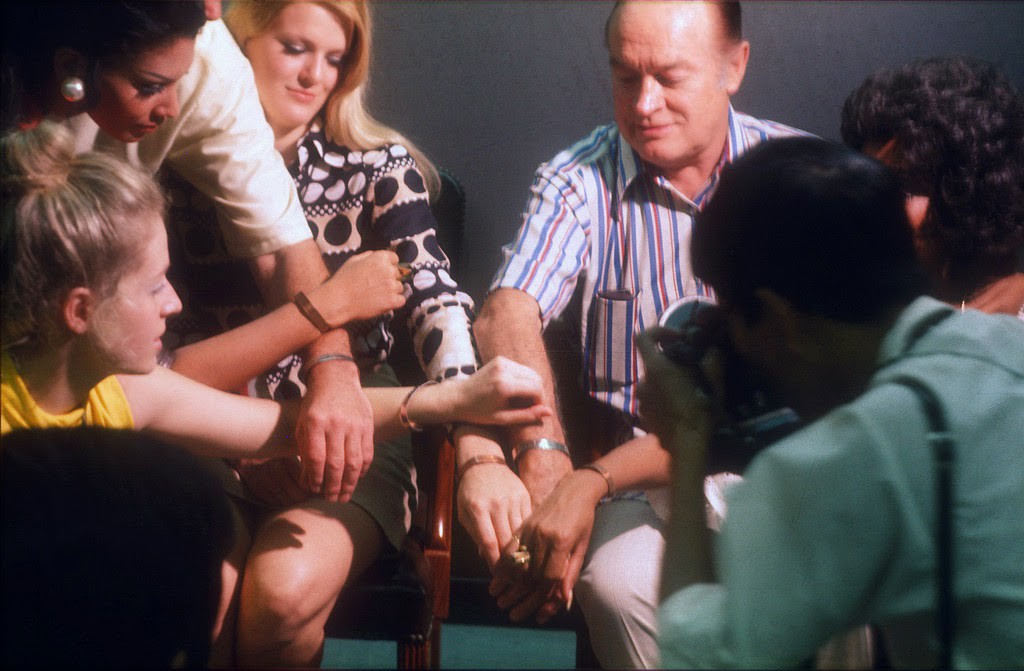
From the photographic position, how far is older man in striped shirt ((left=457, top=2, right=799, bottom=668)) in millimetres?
1149

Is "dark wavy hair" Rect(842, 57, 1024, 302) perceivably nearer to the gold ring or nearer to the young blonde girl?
the gold ring

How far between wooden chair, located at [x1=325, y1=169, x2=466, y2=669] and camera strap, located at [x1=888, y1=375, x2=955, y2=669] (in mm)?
723

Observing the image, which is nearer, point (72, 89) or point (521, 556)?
point (72, 89)

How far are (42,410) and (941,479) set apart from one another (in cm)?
78

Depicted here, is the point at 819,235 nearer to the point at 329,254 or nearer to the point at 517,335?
the point at 517,335

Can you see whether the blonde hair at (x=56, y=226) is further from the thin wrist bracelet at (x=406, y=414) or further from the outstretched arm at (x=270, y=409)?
the thin wrist bracelet at (x=406, y=414)

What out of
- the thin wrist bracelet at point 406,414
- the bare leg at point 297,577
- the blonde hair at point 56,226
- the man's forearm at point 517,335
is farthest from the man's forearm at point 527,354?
the blonde hair at point 56,226

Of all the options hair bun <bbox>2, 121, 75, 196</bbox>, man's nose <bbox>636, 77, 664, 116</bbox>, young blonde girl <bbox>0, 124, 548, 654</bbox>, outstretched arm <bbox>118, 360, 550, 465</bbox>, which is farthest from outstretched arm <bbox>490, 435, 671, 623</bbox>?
hair bun <bbox>2, 121, 75, 196</bbox>

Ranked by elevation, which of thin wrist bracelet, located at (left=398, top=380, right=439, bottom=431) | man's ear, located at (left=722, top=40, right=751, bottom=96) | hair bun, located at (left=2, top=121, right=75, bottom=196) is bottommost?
thin wrist bracelet, located at (left=398, top=380, right=439, bottom=431)

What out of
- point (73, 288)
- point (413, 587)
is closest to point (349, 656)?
point (413, 587)

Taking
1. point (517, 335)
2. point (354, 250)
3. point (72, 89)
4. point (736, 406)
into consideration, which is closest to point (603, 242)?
point (517, 335)

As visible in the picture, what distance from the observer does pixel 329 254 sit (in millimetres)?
1362

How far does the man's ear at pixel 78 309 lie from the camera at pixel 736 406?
1.74 feet

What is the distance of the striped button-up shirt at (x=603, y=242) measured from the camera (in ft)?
4.25
